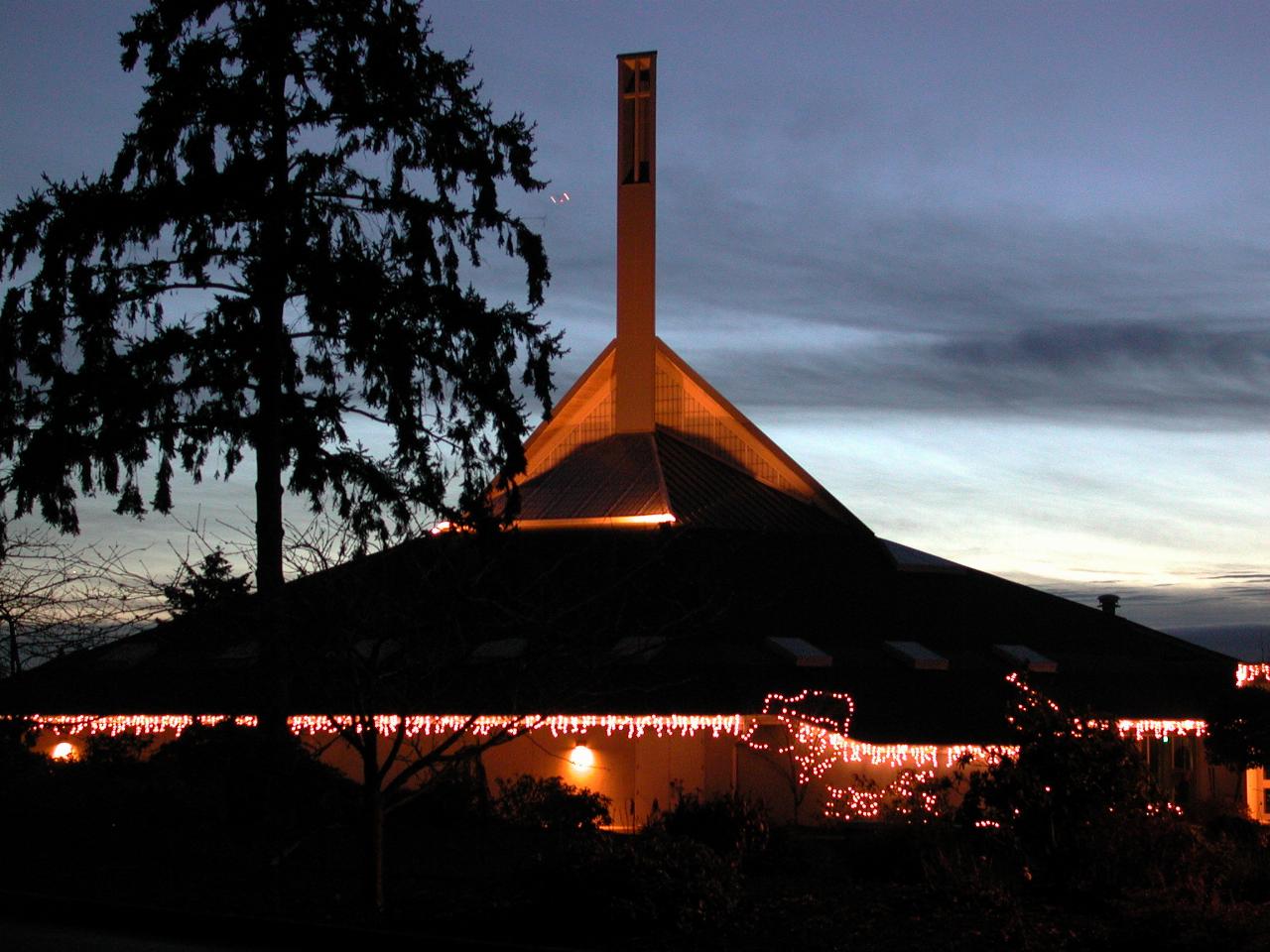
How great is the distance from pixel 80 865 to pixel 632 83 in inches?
1022

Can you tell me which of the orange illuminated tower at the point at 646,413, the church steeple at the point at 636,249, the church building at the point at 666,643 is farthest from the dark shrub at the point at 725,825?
the church steeple at the point at 636,249

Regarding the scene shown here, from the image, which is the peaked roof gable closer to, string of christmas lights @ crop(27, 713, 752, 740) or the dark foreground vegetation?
string of christmas lights @ crop(27, 713, 752, 740)

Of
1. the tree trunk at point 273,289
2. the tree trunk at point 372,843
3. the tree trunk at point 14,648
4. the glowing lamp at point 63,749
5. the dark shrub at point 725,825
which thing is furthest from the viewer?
the glowing lamp at point 63,749

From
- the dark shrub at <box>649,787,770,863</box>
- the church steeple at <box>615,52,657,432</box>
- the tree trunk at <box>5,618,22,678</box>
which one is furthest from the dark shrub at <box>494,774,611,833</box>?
the church steeple at <box>615,52,657,432</box>

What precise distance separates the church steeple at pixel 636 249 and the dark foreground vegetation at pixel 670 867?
18.2 meters

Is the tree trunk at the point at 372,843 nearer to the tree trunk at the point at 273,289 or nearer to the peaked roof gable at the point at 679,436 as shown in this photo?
the tree trunk at the point at 273,289

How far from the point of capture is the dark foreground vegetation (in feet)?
45.1

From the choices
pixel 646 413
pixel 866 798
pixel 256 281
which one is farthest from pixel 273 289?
pixel 646 413

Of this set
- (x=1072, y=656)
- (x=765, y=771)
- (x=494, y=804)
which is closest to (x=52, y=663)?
(x=494, y=804)

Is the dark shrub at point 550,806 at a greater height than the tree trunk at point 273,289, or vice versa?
the tree trunk at point 273,289

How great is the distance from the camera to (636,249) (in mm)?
39719

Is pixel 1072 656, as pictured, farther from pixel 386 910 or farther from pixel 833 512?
pixel 386 910

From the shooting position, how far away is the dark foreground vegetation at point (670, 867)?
13.8m

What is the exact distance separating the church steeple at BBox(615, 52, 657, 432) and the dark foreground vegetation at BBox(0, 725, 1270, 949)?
18199 mm
